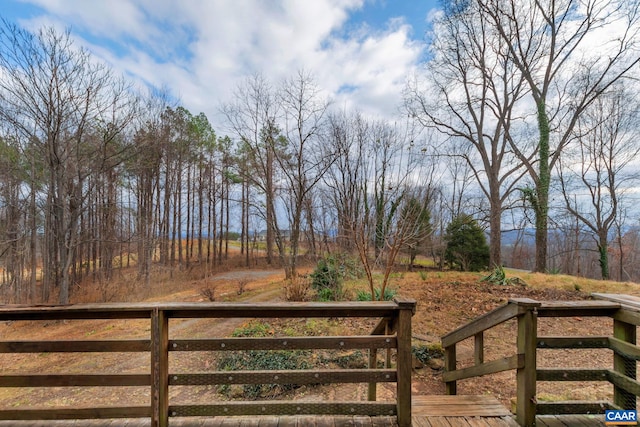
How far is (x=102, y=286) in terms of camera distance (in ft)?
31.7

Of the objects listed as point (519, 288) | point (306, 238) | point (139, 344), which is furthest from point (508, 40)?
point (139, 344)

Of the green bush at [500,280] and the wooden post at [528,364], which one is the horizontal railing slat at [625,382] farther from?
the green bush at [500,280]

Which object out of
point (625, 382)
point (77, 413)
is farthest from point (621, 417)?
point (77, 413)

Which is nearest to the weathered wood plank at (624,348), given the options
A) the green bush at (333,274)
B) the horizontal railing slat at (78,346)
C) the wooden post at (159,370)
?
the wooden post at (159,370)

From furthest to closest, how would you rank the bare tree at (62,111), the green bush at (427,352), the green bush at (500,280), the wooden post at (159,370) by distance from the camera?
1. the green bush at (500,280)
2. the bare tree at (62,111)
3. the green bush at (427,352)
4. the wooden post at (159,370)

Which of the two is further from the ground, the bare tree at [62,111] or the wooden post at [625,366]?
the bare tree at [62,111]

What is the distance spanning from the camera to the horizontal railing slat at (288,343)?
5.33ft

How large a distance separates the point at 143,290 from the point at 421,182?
1111cm

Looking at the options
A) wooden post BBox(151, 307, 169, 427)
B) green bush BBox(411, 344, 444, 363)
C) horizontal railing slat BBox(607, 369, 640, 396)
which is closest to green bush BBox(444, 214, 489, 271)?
green bush BBox(411, 344, 444, 363)

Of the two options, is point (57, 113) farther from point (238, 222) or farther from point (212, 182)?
point (238, 222)

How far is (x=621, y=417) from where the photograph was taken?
1673 millimetres

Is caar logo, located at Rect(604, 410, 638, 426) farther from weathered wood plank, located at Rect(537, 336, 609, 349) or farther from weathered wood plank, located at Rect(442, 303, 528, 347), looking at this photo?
weathered wood plank, located at Rect(442, 303, 528, 347)

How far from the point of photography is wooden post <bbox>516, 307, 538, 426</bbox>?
5.55 ft

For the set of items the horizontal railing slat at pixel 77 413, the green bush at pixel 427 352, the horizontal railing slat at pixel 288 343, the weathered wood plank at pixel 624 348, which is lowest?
the green bush at pixel 427 352
